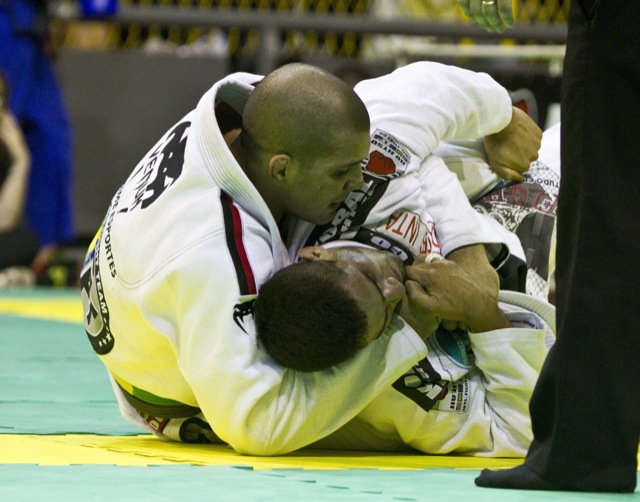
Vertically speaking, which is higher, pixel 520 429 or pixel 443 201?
pixel 443 201

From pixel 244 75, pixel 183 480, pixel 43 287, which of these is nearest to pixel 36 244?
pixel 43 287

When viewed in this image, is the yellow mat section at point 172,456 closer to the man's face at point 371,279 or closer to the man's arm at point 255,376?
the man's arm at point 255,376

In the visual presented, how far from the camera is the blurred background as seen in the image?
31.7 feet

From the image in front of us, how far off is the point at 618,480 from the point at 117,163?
7.92m

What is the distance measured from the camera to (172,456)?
9.62ft

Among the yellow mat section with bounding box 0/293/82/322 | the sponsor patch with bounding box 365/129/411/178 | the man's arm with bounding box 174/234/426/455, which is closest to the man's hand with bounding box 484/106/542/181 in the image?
the sponsor patch with bounding box 365/129/411/178

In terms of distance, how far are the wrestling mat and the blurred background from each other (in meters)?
5.67

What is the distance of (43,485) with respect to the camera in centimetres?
240

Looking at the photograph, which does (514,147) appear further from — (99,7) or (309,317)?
(99,7)

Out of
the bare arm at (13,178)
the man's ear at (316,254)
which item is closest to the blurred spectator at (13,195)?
the bare arm at (13,178)

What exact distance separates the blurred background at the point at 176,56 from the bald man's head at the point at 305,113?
20.4 ft

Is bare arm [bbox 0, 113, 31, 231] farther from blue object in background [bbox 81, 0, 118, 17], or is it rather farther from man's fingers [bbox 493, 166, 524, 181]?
man's fingers [bbox 493, 166, 524, 181]

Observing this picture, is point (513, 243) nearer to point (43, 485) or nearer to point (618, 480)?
point (618, 480)

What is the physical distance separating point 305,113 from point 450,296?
574mm
